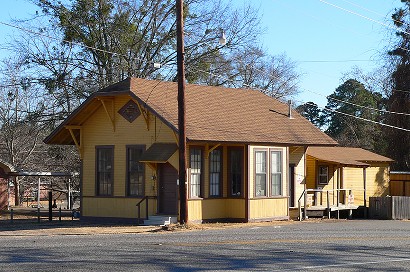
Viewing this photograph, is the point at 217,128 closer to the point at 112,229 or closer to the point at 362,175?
the point at 112,229

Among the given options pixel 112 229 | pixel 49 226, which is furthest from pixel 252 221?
pixel 49 226

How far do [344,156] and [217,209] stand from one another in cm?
1273

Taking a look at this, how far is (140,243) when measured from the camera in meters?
21.3

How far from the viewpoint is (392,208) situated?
37.4 metres

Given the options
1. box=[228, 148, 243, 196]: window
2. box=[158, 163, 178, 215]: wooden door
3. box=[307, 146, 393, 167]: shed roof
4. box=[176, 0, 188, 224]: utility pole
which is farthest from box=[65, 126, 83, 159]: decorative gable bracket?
box=[307, 146, 393, 167]: shed roof

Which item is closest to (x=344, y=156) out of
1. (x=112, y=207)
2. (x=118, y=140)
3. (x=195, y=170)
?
(x=195, y=170)

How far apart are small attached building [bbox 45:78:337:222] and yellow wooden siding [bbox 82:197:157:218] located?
4 cm

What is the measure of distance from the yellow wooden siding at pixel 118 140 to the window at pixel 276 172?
4.92m

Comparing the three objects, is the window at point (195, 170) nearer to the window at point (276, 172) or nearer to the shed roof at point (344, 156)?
the window at point (276, 172)

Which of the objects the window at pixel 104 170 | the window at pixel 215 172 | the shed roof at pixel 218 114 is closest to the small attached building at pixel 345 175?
the shed roof at pixel 218 114

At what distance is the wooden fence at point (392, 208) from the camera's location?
3744cm

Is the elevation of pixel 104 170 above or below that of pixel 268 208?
above

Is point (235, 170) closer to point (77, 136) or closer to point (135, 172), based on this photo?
point (135, 172)

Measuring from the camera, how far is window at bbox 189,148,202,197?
3011 centimetres
